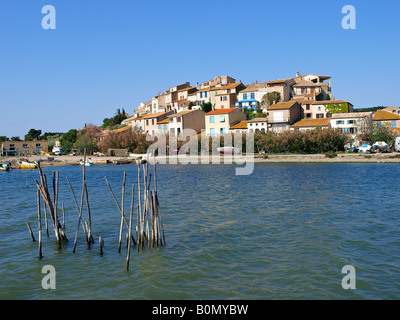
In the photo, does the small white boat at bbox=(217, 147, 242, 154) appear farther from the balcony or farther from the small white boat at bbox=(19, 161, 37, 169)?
the small white boat at bbox=(19, 161, 37, 169)

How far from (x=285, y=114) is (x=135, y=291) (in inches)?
2458

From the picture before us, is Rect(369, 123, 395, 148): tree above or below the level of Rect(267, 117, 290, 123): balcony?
below

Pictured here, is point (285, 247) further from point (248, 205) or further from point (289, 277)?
point (248, 205)

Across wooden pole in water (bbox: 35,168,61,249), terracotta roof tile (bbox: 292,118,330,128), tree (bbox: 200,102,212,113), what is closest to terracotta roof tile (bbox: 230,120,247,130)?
terracotta roof tile (bbox: 292,118,330,128)

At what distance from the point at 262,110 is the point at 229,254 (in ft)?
239

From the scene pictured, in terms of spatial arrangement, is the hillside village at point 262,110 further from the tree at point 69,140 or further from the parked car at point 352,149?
the tree at point 69,140

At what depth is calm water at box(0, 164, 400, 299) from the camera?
9992 mm

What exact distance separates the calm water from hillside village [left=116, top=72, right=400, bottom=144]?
147ft

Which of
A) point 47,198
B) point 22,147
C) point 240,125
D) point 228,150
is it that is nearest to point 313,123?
point 240,125

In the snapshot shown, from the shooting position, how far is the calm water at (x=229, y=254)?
393 inches

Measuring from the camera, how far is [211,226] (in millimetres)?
16875

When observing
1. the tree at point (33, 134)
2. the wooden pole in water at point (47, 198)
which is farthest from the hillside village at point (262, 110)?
the wooden pole in water at point (47, 198)
